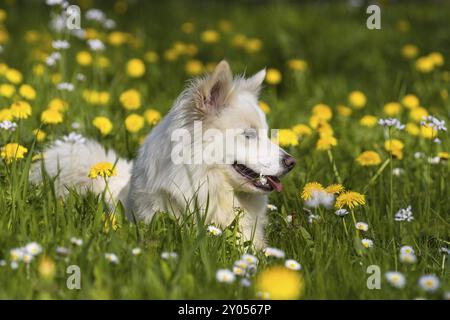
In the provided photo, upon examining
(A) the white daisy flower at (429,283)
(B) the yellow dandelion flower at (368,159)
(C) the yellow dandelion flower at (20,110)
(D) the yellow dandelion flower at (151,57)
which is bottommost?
(A) the white daisy flower at (429,283)

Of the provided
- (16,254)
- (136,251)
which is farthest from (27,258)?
(136,251)

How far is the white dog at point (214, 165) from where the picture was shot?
12.2ft

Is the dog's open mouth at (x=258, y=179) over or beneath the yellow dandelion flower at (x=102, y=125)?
beneath

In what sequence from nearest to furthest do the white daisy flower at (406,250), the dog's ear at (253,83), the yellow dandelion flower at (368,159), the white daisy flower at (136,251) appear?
the white daisy flower at (136,251), the white daisy flower at (406,250), the dog's ear at (253,83), the yellow dandelion flower at (368,159)

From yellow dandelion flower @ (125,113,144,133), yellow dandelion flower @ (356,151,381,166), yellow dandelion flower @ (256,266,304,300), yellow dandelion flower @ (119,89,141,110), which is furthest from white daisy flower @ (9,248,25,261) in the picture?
yellow dandelion flower @ (119,89,141,110)

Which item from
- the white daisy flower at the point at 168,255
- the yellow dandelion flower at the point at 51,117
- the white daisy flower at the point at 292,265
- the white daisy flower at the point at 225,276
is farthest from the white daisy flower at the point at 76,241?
the yellow dandelion flower at the point at 51,117

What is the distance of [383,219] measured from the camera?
13.0 ft

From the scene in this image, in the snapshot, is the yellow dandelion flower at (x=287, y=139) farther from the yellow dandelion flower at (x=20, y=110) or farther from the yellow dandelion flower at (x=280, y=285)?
the yellow dandelion flower at (x=280, y=285)

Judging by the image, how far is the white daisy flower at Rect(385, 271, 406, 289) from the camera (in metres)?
2.78

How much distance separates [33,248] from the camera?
2865 mm

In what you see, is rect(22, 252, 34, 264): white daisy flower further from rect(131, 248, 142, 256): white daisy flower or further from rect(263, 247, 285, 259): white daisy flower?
rect(263, 247, 285, 259): white daisy flower

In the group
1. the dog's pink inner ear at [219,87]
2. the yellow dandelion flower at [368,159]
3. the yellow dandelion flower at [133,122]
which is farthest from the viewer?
the yellow dandelion flower at [133,122]

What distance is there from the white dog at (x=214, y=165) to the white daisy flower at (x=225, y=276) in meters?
0.83
